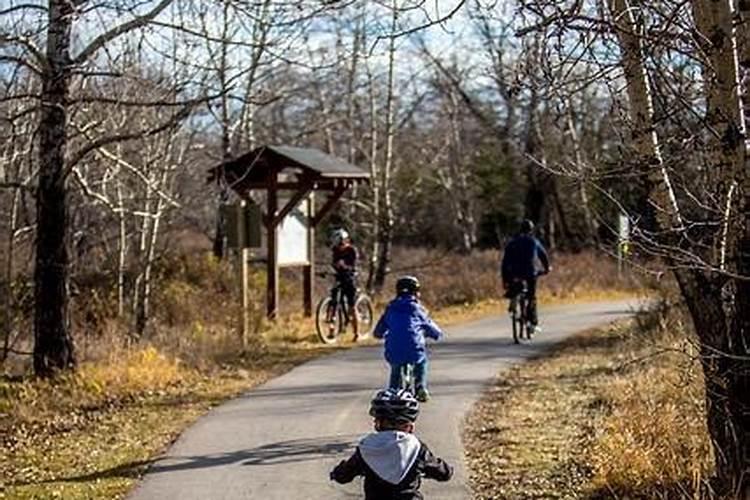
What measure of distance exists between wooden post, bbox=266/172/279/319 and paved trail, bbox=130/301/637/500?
4331 millimetres

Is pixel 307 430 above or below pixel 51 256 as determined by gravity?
below

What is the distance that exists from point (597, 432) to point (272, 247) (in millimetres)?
12776

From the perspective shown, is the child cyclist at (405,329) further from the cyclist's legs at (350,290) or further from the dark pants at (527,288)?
the cyclist's legs at (350,290)

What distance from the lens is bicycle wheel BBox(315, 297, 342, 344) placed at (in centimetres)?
2011

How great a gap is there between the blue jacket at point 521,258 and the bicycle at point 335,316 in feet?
8.56

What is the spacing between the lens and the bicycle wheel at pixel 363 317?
68.1ft

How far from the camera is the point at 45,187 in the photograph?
14.8m

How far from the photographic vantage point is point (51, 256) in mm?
14945

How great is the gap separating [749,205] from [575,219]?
40301 millimetres

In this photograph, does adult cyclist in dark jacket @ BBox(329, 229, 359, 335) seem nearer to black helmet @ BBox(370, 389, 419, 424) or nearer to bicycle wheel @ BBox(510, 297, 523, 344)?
bicycle wheel @ BBox(510, 297, 523, 344)

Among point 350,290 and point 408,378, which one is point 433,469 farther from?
point 350,290

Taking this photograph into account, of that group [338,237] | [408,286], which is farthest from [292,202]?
[408,286]

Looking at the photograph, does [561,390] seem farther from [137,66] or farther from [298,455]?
[137,66]

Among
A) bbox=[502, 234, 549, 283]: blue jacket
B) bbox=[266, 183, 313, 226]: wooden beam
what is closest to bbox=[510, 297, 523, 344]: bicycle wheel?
bbox=[502, 234, 549, 283]: blue jacket
